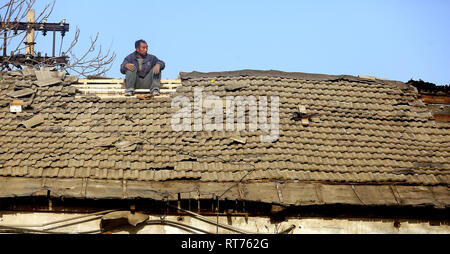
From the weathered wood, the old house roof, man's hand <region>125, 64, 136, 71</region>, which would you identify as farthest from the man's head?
the weathered wood

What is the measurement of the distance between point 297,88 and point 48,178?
19.8 feet

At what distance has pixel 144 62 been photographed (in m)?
12.5

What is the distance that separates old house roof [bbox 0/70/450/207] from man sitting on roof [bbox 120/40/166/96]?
70 cm

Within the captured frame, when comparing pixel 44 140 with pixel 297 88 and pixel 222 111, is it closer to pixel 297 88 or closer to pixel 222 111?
pixel 222 111

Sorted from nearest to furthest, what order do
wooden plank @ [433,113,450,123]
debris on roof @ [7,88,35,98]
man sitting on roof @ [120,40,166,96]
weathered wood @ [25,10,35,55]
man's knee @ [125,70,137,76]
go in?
debris on roof @ [7,88,35,98] → wooden plank @ [433,113,450,123] → man sitting on roof @ [120,40,166,96] → man's knee @ [125,70,137,76] → weathered wood @ [25,10,35,55]

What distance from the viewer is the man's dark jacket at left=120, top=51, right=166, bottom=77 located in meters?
12.2

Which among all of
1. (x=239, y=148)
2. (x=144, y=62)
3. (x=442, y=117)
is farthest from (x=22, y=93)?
(x=442, y=117)

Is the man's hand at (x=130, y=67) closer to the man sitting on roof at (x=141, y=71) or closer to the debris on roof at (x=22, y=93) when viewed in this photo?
the man sitting on roof at (x=141, y=71)

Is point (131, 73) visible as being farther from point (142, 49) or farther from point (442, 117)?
point (442, 117)

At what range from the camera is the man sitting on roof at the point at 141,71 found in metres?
11.8

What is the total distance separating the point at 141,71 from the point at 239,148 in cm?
373

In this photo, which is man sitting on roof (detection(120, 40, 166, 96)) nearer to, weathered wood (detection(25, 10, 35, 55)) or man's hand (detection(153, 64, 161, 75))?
man's hand (detection(153, 64, 161, 75))

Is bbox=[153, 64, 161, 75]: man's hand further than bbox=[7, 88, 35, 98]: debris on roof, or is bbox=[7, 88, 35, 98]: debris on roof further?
bbox=[153, 64, 161, 75]: man's hand
